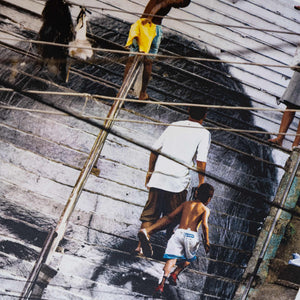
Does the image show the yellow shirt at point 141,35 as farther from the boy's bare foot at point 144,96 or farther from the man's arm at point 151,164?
the man's arm at point 151,164

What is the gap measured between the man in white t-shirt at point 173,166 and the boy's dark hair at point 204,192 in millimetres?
65

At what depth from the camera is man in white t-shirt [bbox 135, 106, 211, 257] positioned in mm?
3969

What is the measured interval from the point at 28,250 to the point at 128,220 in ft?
Result: 3.89

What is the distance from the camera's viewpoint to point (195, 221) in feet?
12.9

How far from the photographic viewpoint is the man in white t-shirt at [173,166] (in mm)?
3969

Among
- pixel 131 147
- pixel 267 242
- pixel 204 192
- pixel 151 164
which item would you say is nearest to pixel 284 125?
pixel 204 192

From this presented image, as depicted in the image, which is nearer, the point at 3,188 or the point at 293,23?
the point at 3,188

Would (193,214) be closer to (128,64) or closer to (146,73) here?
(146,73)

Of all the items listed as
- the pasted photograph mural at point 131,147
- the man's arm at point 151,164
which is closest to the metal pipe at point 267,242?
the pasted photograph mural at point 131,147

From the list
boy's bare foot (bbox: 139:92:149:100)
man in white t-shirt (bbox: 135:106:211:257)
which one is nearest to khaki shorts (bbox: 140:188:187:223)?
man in white t-shirt (bbox: 135:106:211:257)

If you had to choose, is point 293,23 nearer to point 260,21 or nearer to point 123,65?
point 260,21

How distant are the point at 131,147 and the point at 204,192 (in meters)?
1.08

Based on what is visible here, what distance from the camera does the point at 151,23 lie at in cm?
425

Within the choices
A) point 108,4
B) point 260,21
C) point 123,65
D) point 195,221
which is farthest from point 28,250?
point 260,21
